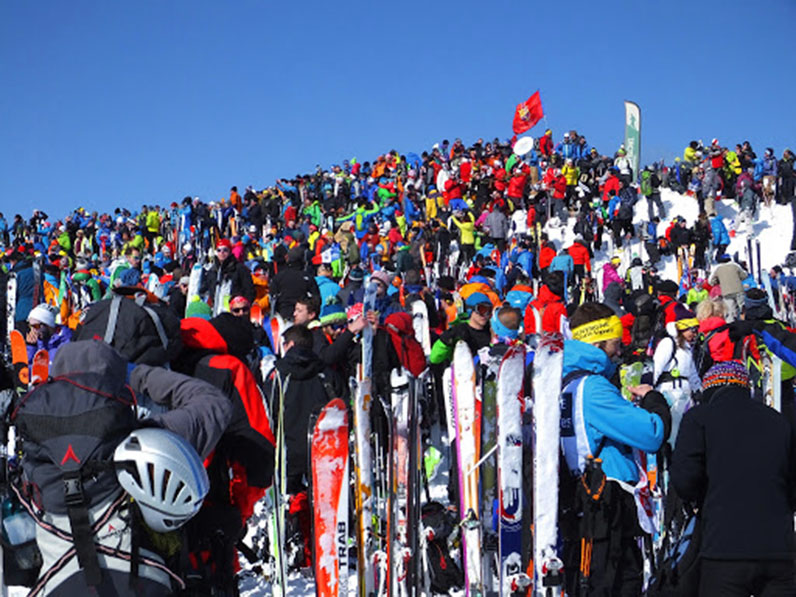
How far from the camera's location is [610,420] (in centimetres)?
414

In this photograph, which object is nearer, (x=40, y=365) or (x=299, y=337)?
(x=40, y=365)

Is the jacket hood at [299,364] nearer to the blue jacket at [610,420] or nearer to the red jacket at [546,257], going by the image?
the blue jacket at [610,420]

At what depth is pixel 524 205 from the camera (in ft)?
Result: 82.7

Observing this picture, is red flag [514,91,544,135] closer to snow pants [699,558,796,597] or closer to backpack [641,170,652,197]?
backpack [641,170,652,197]

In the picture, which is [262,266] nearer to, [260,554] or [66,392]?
[260,554]

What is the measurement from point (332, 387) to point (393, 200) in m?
18.4

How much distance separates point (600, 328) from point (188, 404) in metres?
2.17

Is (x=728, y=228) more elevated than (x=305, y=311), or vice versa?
(x=728, y=228)

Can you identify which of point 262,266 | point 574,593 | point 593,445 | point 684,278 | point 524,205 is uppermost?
point 524,205

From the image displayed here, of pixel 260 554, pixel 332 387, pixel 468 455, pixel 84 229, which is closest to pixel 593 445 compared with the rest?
pixel 468 455

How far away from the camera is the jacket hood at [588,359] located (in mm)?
4348

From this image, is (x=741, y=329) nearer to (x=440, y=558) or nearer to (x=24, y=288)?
(x=440, y=558)

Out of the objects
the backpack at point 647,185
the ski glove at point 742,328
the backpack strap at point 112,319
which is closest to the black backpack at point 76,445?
the backpack strap at point 112,319

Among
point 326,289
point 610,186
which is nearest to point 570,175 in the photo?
point 610,186
